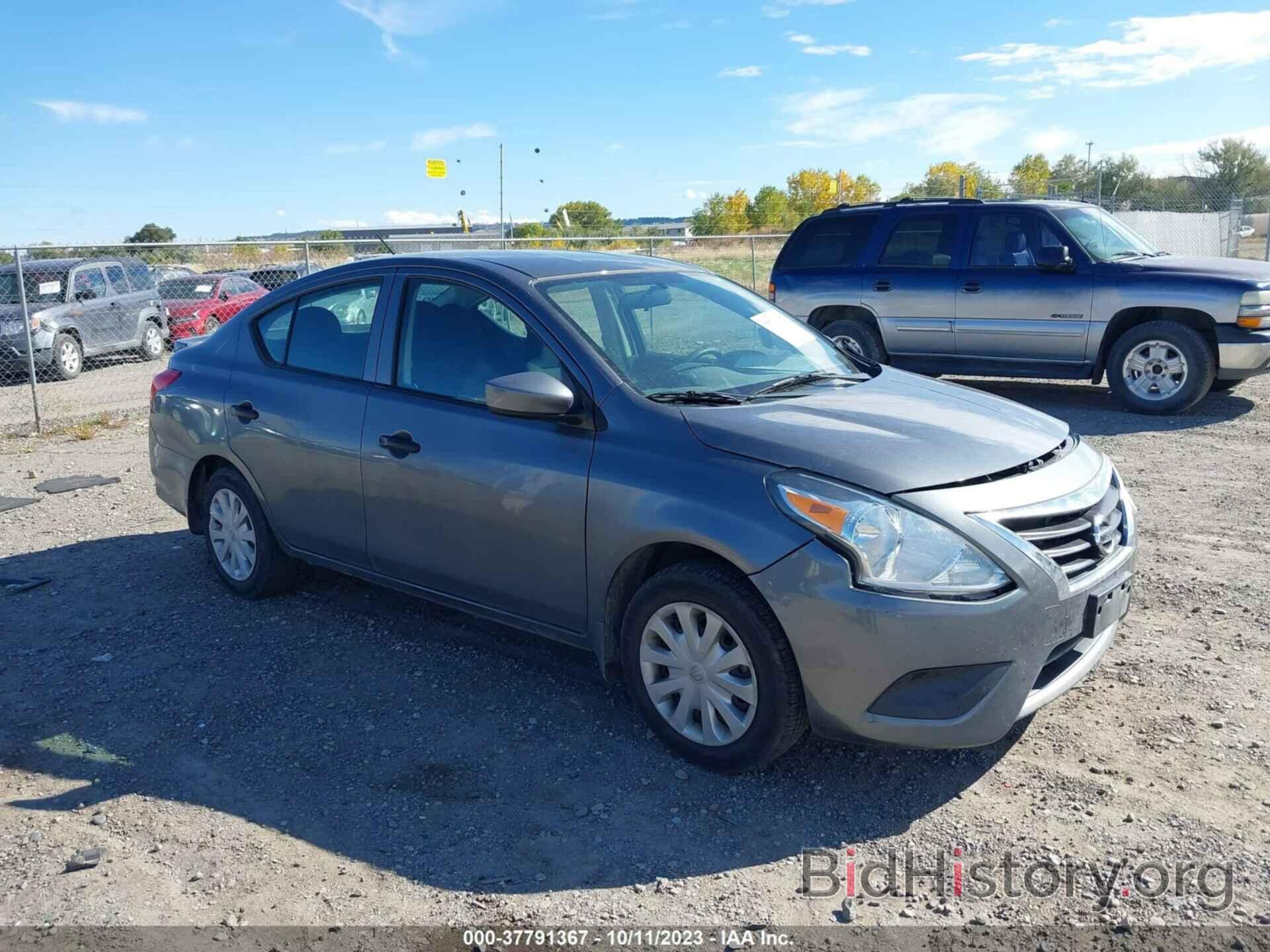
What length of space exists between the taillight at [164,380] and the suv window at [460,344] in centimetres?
180

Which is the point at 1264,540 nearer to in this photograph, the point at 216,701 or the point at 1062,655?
the point at 1062,655

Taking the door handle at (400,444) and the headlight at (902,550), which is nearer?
the headlight at (902,550)

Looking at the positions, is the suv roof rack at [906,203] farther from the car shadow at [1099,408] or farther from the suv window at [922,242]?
the car shadow at [1099,408]

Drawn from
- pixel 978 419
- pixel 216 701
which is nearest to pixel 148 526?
pixel 216 701

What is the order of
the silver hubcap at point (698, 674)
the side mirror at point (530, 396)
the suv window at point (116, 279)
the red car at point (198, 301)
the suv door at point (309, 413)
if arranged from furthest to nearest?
the red car at point (198, 301) < the suv window at point (116, 279) < the suv door at point (309, 413) < the side mirror at point (530, 396) < the silver hubcap at point (698, 674)

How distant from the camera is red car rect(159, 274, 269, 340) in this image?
1881 cm

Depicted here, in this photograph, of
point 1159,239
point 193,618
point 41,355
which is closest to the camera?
point 193,618

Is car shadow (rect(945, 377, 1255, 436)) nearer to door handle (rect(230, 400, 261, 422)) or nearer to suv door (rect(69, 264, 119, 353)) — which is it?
door handle (rect(230, 400, 261, 422))

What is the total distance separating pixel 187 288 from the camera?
19359 millimetres

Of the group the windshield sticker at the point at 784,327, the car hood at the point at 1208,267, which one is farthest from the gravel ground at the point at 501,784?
the car hood at the point at 1208,267

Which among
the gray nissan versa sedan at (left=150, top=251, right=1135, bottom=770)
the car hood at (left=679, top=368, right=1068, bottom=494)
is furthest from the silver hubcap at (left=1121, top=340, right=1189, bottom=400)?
the car hood at (left=679, top=368, right=1068, bottom=494)

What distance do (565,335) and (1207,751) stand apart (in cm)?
277

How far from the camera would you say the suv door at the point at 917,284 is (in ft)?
34.8

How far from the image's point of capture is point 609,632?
395cm
